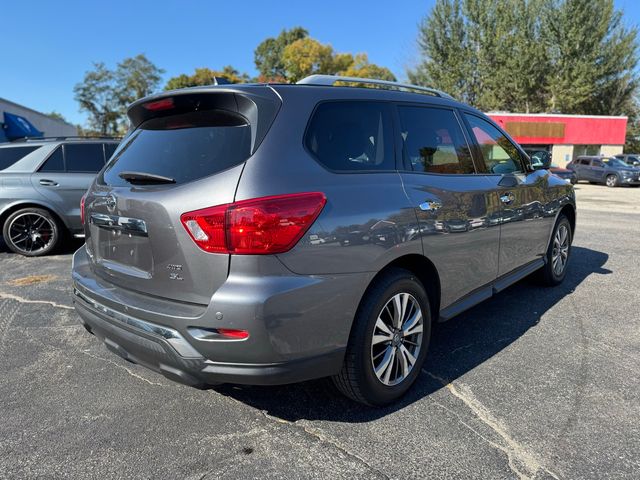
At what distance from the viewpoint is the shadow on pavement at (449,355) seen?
108 inches

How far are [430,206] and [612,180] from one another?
26802 mm

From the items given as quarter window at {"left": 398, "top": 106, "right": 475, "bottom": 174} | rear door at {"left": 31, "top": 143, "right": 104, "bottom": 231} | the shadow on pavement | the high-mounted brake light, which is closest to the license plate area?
the high-mounted brake light

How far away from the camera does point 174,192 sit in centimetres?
229

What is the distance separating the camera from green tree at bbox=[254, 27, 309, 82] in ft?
242

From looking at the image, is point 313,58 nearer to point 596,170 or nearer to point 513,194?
point 596,170

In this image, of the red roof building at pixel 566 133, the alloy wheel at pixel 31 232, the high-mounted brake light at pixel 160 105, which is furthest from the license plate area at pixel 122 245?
the red roof building at pixel 566 133

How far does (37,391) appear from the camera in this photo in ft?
9.80

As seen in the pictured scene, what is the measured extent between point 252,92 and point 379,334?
1466 mm

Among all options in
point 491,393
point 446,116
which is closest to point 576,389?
point 491,393

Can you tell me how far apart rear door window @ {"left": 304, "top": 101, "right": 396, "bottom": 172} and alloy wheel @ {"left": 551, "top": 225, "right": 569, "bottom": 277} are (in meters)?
2.98

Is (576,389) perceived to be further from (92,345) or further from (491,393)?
(92,345)

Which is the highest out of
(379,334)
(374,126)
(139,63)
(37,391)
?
(139,63)

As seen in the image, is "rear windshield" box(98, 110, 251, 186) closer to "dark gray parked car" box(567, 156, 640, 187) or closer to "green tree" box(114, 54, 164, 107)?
"dark gray parked car" box(567, 156, 640, 187)

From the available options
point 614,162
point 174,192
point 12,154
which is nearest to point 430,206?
point 174,192
